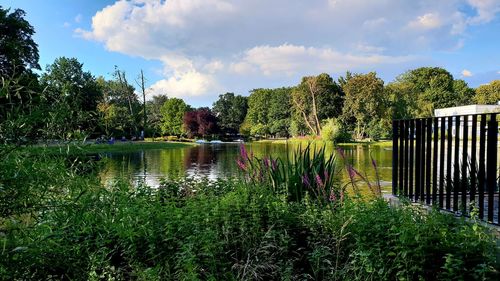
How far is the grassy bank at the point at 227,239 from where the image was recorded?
195cm

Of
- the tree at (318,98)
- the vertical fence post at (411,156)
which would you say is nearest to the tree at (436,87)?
the tree at (318,98)

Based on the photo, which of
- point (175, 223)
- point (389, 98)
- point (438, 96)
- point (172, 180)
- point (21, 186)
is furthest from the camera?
point (438, 96)

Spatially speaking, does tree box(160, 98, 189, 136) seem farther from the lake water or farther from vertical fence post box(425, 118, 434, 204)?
vertical fence post box(425, 118, 434, 204)

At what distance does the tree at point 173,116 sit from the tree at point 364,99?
1102 inches

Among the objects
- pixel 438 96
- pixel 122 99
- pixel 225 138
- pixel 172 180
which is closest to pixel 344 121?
pixel 438 96

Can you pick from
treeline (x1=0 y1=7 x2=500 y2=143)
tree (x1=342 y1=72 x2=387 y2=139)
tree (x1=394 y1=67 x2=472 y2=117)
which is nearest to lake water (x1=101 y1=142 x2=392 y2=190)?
treeline (x1=0 y1=7 x2=500 y2=143)

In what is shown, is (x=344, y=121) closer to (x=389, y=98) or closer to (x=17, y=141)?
(x=389, y=98)

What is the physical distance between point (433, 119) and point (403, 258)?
7.50ft

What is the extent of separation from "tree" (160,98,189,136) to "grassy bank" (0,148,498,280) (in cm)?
6072

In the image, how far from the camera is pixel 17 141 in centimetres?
173

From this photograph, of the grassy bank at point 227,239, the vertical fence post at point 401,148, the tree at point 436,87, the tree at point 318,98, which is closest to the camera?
the grassy bank at point 227,239

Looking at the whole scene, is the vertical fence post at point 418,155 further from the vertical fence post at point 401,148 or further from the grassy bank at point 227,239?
the grassy bank at point 227,239

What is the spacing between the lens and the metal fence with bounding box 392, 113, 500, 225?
11.7 feet

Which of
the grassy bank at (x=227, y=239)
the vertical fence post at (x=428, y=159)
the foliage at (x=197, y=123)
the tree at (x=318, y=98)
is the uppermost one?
the tree at (x=318, y=98)
